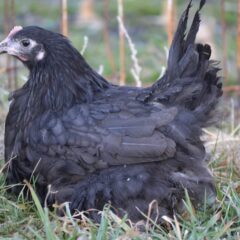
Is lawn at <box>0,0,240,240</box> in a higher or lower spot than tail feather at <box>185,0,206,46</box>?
lower

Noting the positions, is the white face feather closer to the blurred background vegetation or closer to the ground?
the ground

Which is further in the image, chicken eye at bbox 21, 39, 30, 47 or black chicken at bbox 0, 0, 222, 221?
chicken eye at bbox 21, 39, 30, 47

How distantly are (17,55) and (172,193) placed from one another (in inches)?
41.7

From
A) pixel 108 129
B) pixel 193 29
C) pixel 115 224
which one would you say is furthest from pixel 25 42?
pixel 115 224

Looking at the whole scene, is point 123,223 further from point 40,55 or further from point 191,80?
point 40,55

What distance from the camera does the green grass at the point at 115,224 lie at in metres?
2.96

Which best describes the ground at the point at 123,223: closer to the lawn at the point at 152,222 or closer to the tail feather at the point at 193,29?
the lawn at the point at 152,222

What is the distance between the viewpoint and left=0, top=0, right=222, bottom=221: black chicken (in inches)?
134

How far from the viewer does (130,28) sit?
8.43m

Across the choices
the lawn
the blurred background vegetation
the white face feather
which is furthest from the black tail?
the blurred background vegetation

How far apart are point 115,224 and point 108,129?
0.53 meters

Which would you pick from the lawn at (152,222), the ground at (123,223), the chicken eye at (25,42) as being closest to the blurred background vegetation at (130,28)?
the lawn at (152,222)

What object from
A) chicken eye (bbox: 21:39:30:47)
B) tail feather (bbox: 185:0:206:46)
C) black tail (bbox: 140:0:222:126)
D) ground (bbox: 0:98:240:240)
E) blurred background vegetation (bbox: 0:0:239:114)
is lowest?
ground (bbox: 0:98:240:240)

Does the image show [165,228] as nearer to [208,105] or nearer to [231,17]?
[208,105]
